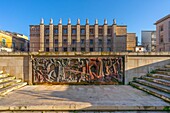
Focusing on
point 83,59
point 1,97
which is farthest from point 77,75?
point 1,97

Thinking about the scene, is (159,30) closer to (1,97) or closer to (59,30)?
(59,30)

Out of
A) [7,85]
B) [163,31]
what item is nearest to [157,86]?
[7,85]

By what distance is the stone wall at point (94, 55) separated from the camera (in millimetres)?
8234

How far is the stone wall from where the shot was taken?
8234 millimetres

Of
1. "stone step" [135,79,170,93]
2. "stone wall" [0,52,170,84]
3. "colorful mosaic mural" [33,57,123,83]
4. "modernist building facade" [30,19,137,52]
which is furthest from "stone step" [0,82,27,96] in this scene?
"modernist building facade" [30,19,137,52]

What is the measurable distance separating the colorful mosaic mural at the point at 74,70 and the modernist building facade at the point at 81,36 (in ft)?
97.9

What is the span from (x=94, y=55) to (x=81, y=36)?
3166cm

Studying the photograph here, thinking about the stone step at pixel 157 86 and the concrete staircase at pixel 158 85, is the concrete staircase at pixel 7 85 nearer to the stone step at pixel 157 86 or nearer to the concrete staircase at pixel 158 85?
the concrete staircase at pixel 158 85

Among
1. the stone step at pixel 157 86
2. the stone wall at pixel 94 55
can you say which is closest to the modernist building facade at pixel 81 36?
the stone wall at pixel 94 55

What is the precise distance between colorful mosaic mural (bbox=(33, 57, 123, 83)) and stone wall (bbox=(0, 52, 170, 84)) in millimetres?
328

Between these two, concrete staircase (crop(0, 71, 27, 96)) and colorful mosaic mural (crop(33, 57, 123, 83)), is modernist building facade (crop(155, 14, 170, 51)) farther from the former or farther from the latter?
concrete staircase (crop(0, 71, 27, 96))

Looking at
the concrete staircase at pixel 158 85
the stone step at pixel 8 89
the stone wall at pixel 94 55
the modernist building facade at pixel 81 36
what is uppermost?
the modernist building facade at pixel 81 36

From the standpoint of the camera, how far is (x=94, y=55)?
825 cm

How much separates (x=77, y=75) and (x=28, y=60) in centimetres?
339
